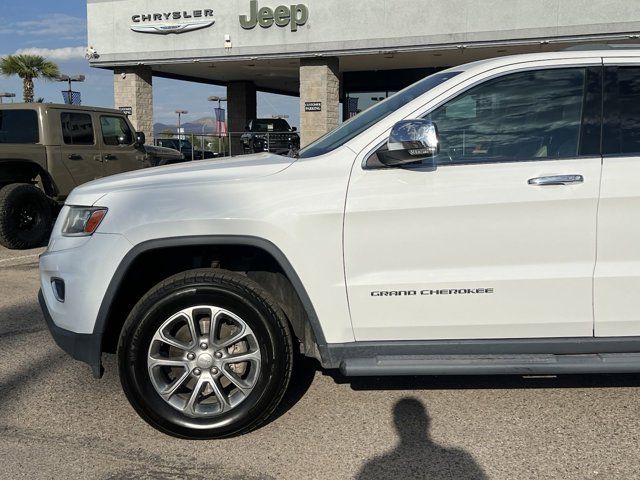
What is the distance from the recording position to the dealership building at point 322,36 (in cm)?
1595

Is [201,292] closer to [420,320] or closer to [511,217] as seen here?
[420,320]

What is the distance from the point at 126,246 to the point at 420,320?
5.00ft

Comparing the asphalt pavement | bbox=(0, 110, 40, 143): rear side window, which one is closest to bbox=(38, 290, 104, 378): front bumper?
the asphalt pavement

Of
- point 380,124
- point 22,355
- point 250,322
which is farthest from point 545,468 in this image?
point 22,355

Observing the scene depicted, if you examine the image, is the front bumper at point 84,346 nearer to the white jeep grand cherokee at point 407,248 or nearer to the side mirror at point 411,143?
the white jeep grand cherokee at point 407,248

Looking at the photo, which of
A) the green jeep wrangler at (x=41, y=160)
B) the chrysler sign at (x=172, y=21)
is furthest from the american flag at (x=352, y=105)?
the green jeep wrangler at (x=41, y=160)

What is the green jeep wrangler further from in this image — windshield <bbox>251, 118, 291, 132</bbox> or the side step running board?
windshield <bbox>251, 118, 291, 132</bbox>

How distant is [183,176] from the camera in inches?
126

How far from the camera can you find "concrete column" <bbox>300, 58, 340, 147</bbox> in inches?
729

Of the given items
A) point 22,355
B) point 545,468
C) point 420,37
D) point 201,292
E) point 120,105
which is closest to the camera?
point 545,468

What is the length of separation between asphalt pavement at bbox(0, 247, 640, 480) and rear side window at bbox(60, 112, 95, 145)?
574 cm

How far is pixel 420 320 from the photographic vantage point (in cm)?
305

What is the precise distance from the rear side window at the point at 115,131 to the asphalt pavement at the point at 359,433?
629 cm

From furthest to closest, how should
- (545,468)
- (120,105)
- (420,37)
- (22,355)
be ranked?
(120,105), (420,37), (22,355), (545,468)
